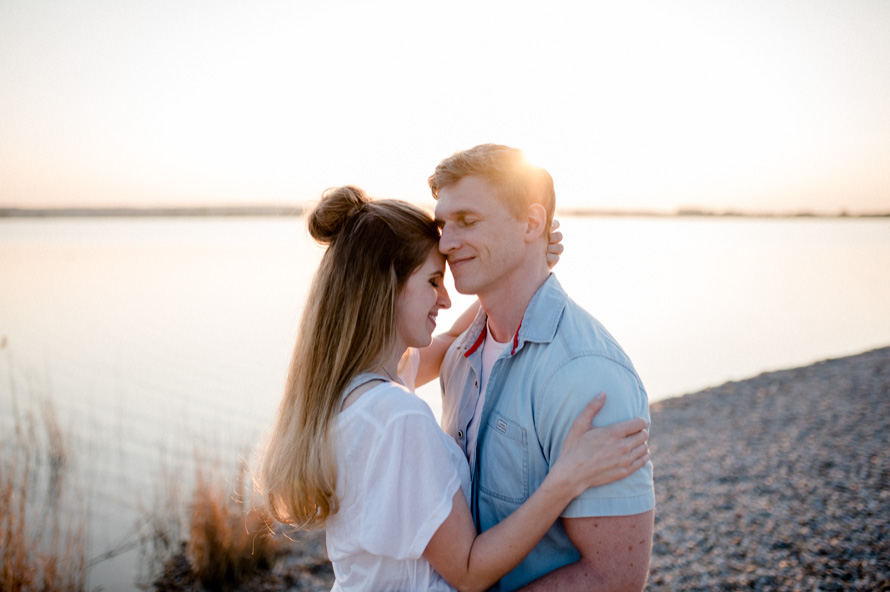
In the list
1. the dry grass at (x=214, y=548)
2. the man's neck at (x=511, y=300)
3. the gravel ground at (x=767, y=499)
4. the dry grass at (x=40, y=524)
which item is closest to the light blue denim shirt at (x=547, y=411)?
the man's neck at (x=511, y=300)

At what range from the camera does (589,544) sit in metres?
2.16

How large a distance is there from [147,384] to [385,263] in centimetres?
1006

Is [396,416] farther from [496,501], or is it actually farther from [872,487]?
[872,487]

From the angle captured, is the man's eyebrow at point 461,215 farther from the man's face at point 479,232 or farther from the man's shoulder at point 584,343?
the man's shoulder at point 584,343

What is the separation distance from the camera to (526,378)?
2.48 m

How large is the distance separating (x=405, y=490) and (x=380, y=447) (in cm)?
16

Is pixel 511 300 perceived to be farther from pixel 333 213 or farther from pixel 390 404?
pixel 390 404

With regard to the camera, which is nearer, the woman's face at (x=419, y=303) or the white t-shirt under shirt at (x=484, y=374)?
the woman's face at (x=419, y=303)

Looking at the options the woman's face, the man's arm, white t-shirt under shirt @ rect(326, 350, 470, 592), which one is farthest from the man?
white t-shirt under shirt @ rect(326, 350, 470, 592)

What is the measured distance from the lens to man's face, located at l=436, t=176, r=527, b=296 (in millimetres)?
2777

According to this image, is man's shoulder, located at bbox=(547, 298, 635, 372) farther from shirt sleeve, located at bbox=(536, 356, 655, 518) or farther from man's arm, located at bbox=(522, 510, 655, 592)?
man's arm, located at bbox=(522, 510, 655, 592)

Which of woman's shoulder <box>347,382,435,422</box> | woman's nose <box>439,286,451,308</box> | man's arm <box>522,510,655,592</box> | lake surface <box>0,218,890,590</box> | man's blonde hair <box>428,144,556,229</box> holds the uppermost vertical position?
man's blonde hair <box>428,144,556,229</box>

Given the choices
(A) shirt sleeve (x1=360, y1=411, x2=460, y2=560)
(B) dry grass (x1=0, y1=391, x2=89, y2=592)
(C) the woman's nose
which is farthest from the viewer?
(B) dry grass (x1=0, y1=391, x2=89, y2=592)

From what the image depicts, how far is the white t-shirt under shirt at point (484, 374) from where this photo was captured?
2.69 meters
